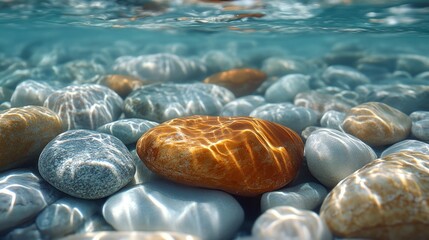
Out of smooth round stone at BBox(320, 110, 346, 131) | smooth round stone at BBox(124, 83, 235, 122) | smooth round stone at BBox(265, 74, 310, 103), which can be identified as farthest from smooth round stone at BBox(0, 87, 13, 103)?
smooth round stone at BBox(320, 110, 346, 131)

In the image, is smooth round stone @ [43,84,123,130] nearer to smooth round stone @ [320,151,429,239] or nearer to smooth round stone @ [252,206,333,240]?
smooth round stone @ [252,206,333,240]

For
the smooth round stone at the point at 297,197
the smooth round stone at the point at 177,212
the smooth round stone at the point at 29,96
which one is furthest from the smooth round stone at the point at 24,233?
the smooth round stone at the point at 29,96

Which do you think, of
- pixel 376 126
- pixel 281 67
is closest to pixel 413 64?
pixel 281 67

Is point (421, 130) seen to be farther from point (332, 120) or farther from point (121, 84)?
point (121, 84)

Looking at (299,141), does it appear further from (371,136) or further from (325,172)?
(371,136)

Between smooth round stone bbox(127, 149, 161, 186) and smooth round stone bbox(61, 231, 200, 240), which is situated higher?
smooth round stone bbox(61, 231, 200, 240)

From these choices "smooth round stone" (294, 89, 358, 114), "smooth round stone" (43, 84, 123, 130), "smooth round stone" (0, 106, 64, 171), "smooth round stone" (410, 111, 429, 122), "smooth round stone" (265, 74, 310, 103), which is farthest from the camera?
"smooth round stone" (265, 74, 310, 103)

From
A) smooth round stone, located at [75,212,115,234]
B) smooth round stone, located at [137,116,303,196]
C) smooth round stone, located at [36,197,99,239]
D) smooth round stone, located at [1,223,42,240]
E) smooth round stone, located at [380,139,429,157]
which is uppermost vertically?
smooth round stone, located at [137,116,303,196]
